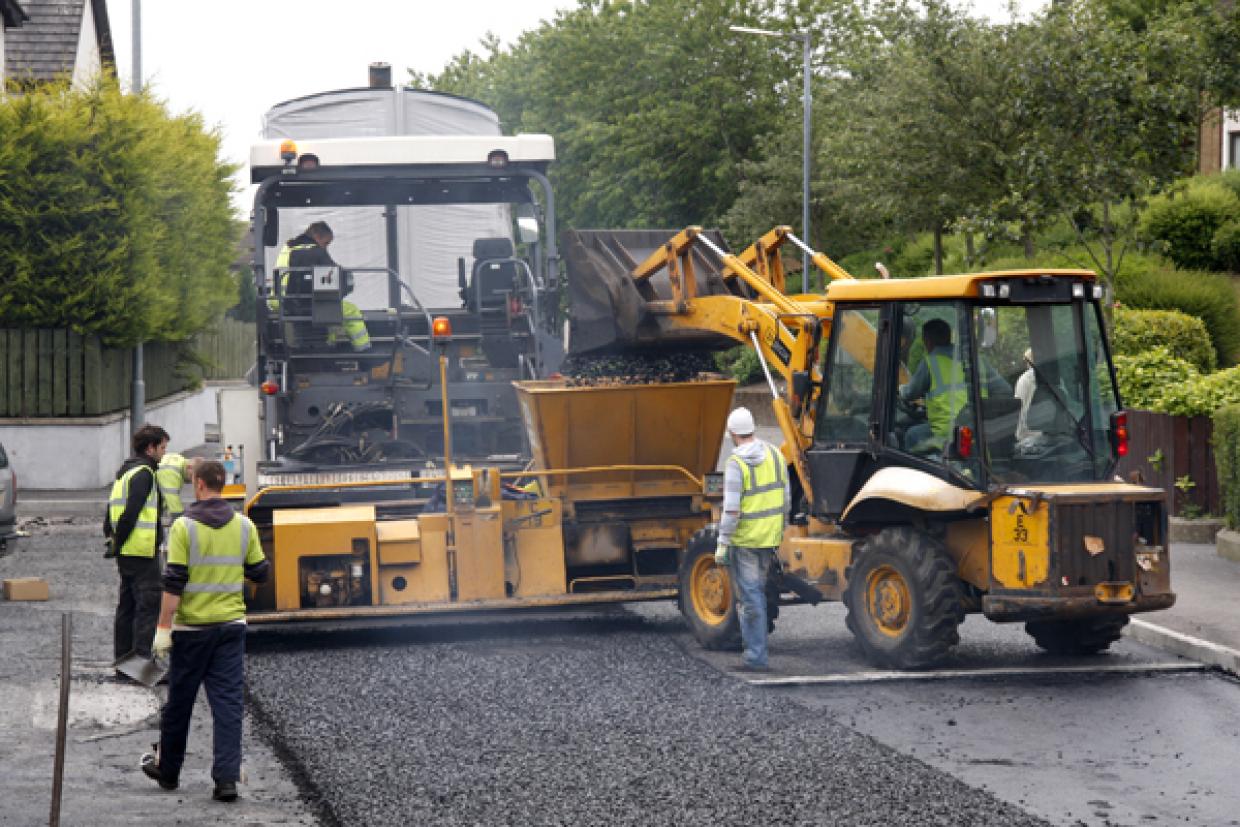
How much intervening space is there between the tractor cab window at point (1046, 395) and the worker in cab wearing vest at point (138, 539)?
5326mm

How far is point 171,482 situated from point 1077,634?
20.0 feet

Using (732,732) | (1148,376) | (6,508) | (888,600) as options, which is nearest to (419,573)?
(888,600)

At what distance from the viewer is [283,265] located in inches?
547

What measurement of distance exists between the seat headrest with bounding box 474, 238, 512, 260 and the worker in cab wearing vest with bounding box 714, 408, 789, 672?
3300mm

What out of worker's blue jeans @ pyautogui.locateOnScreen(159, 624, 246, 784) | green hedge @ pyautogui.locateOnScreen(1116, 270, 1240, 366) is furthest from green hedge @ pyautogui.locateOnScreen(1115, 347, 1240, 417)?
worker's blue jeans @ pyautogui.locateOnScreen(159, 624, 246, 784)

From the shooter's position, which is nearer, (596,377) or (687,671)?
(687,671)

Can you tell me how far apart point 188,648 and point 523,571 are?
4538 millimetres

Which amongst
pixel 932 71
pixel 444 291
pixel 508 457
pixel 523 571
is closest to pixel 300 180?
pixel 444 291

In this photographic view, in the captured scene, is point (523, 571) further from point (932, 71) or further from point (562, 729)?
point (932, 71)

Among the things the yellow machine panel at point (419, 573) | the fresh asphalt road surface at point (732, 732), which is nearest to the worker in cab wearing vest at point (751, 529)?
the fresh asphalt road surface at point (732, 732)

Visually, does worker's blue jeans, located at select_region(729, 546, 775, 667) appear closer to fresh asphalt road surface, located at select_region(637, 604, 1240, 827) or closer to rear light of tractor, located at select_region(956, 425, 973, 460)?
fresh asphalt road surface, located at select_region(637, 604, 1240, 827)

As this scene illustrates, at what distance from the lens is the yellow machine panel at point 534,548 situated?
42.3 feet

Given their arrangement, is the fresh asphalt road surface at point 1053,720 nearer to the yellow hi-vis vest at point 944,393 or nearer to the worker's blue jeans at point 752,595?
the worker's blue jeans at point 752,595

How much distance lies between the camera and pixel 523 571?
12906mm
